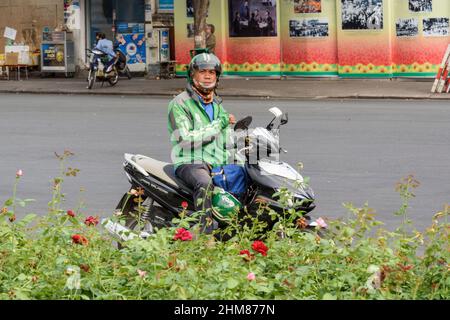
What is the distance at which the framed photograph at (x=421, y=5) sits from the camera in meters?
29.1

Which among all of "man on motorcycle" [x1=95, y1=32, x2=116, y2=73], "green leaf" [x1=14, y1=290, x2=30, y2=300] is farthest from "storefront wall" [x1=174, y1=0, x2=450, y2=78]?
"green leaf" [x1=14, y1=290, x2=30, y2=300]

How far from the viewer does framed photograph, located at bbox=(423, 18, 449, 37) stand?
2900 centimetres

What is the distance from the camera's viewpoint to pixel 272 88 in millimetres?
28422

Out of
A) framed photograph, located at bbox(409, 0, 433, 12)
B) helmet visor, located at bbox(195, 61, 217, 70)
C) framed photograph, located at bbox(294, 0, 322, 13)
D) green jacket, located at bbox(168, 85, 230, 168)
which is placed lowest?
green jacket, located at bbox(168, 85, 230, 168)

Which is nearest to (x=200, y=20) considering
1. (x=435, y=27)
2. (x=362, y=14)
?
(x=362, y=14)

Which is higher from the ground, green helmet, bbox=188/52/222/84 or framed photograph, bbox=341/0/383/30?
framed photograph, bbox=341/0/383/30

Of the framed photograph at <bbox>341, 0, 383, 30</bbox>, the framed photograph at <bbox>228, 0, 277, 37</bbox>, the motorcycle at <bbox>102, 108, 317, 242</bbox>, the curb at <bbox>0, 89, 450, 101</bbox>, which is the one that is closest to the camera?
the motorcycle at <bbox>102, 108, 317, 242</bbox>

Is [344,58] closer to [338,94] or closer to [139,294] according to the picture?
[338,94]

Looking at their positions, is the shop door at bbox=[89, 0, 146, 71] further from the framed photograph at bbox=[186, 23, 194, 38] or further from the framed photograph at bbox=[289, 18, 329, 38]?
the framed photograph at bbox=[289, 18, 329, 38]

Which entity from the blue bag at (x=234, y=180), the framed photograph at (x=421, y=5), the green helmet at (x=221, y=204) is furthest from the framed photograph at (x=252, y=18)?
the green helmet at (x=221, y=204)

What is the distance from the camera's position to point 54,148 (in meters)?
17.0

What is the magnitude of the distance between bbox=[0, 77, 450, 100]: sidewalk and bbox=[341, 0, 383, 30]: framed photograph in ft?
4.27

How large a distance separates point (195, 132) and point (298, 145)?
8.28 m

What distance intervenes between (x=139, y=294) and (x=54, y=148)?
1148 cm
